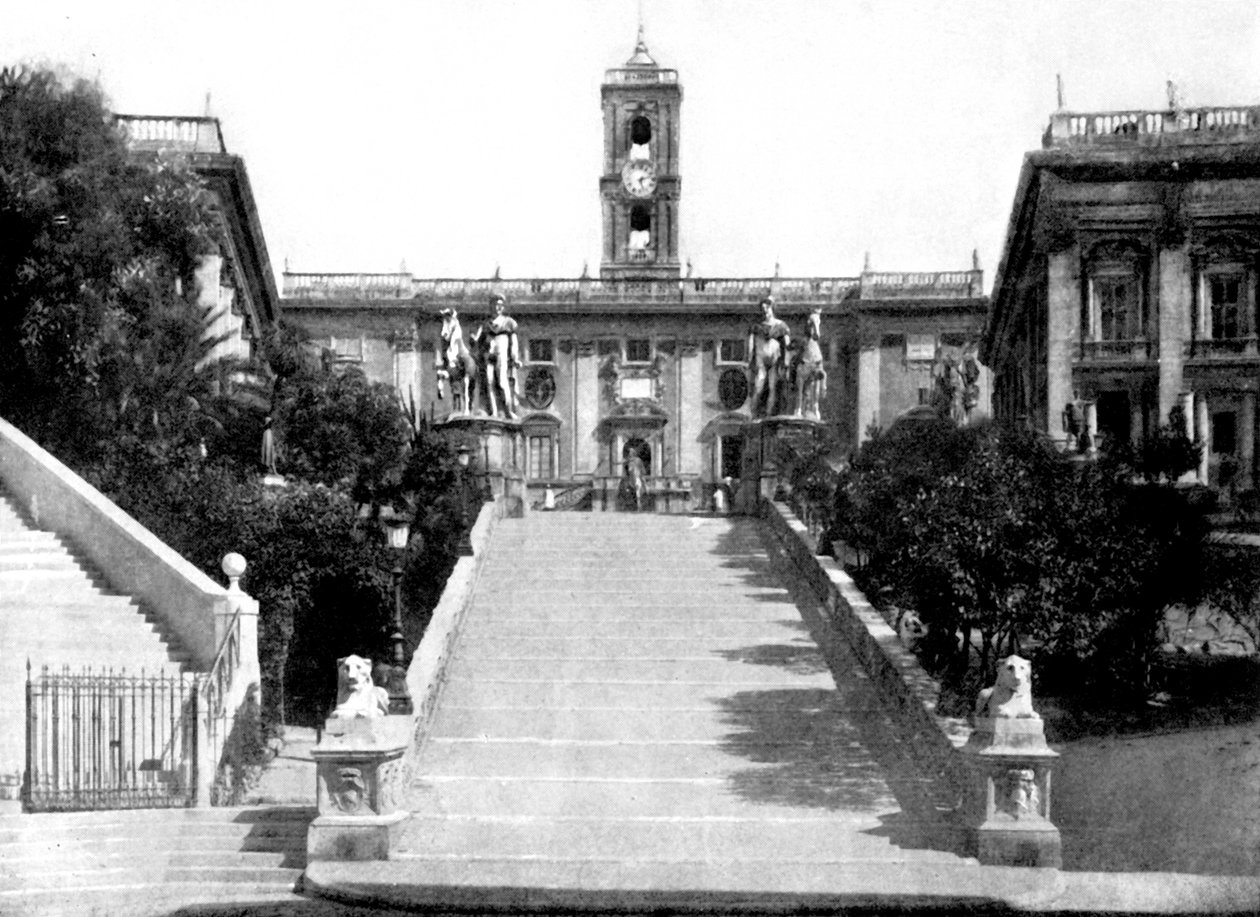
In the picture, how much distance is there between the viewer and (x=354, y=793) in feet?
42.8

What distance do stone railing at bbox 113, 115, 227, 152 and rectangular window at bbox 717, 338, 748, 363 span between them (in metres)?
25.2

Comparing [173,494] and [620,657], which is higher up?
[173,494]

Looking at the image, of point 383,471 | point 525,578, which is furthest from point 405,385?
point 525,578

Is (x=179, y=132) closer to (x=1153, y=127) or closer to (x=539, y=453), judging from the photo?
(x=1153, y=127)

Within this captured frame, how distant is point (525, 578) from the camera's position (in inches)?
868

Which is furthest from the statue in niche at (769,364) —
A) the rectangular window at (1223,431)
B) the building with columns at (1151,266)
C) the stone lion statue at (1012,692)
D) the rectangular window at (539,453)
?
the rectangular window at (539,453)

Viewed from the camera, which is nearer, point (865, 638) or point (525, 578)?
point (865, 638)

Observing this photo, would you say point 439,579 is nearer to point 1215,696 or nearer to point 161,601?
point 161,601

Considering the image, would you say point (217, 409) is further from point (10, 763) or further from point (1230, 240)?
point (1230, 240)

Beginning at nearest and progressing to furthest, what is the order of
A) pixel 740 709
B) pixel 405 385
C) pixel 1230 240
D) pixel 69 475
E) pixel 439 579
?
pixel 740 709, pixel 69 475, pixel 439 579, pixel 1230 240, pixel 405 385

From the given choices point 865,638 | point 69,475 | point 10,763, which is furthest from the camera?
point 69,475

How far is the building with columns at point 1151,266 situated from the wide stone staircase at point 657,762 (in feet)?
51.4

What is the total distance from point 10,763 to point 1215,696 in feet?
45.3

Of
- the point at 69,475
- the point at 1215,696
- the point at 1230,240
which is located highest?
the point at 1230,240
